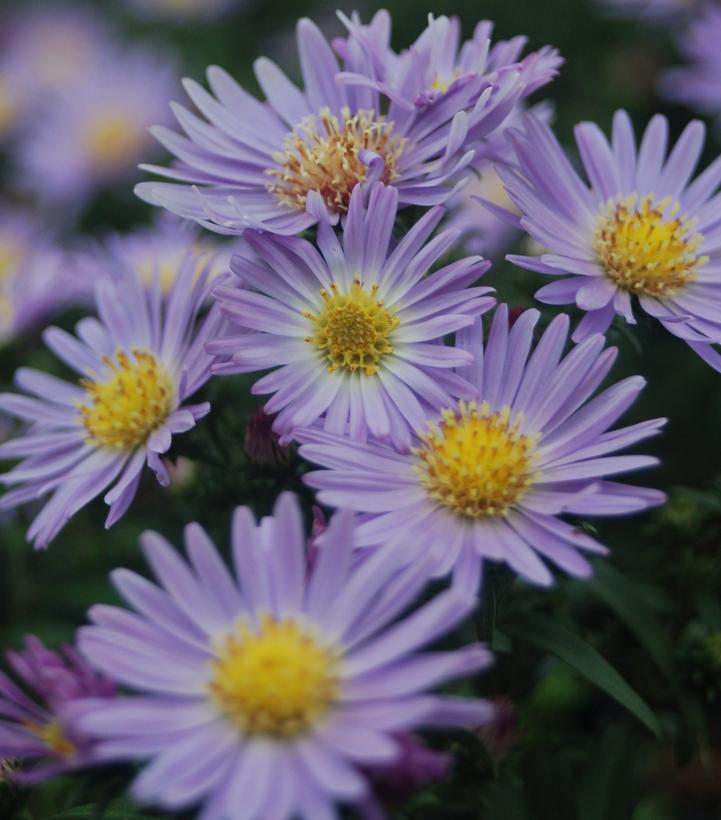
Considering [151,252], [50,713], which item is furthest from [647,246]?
[151,252]

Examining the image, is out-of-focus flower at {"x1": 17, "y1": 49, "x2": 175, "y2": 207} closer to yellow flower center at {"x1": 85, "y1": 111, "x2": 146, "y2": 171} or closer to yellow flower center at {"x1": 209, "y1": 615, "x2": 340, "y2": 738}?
yellow flower center at {"x1": 85, "y1": 111, "x2": 146, "y2": 171}

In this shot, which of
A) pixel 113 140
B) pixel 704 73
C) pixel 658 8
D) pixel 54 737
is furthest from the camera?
pixel 113 140

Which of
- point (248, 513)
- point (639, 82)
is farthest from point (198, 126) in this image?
point (639, 82)

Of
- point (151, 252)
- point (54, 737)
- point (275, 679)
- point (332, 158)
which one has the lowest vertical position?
point (54, 737)

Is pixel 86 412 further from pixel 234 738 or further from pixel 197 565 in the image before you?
pixel 234 738

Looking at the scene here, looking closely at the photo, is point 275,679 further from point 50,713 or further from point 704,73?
point 704,73

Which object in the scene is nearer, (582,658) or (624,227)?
(582,658)

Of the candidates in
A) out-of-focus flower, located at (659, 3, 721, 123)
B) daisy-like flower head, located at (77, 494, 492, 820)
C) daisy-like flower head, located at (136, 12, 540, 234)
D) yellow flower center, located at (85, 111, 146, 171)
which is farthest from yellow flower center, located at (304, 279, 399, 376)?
yellow flower center, located at (85, 111, 146, 171)
